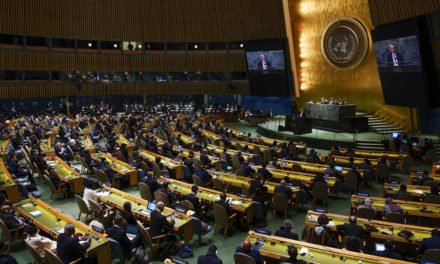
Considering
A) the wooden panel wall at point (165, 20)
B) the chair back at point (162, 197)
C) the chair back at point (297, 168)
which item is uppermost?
the wooden panel wall at point (165, 20)

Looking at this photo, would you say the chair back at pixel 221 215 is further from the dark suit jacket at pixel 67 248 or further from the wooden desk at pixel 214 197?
the dark suit jacket at pixel 67 248

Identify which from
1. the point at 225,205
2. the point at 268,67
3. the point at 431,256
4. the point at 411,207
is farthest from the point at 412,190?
the point at 268,67

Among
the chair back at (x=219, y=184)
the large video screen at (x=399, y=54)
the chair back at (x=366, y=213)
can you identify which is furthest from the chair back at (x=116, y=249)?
the large video screen at (x=399, y=54)

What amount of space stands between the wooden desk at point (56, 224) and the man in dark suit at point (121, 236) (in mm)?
171

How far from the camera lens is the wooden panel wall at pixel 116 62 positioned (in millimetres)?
29344

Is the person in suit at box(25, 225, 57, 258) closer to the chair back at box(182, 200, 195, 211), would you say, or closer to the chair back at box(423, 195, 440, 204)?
the chair back at box(182, 200, 195, 211)

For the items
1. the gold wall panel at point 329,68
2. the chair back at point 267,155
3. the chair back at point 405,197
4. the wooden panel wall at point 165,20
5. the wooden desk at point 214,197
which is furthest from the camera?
the wooden panel wall at point 165,20

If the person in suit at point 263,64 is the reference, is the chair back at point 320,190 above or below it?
below

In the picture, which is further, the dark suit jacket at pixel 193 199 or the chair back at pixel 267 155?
the chair back at pixel 267 155

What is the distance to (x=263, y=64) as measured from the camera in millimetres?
28500

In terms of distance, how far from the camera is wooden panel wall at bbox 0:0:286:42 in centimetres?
3130

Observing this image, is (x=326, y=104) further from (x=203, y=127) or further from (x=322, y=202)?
(x=322, y=202)

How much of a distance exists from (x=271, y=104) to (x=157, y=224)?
28567mm

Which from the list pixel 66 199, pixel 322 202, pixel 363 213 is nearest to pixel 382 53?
pixel 322 202
